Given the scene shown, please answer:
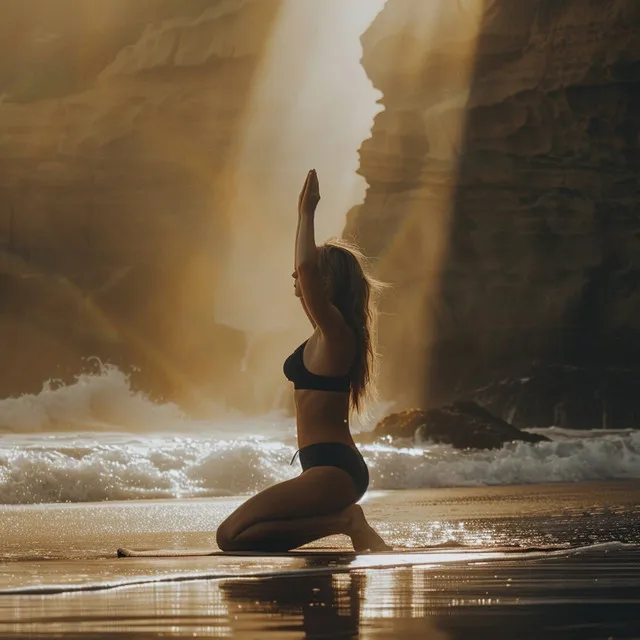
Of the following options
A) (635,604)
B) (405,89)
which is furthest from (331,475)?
(405,89)

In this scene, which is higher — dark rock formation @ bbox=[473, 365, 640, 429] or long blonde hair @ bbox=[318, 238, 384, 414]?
dark rock formation @ bbox=[473, 365, 640, 429]

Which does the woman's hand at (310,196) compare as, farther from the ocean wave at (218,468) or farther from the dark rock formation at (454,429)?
the dark rock formation at (454,429)

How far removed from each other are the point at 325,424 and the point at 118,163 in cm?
4842

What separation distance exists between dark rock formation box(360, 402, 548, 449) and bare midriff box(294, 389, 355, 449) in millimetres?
14573

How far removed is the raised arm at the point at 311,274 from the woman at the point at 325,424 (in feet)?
0.04

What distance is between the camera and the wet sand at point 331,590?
316 centimetres

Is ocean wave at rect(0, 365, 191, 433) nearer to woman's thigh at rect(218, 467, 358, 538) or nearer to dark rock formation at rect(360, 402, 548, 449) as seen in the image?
dark rock formation at rect(360, 402, 548, 449)

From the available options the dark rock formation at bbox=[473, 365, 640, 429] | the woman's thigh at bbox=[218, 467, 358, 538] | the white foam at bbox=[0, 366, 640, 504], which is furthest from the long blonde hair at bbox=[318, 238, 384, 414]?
the dark rock formation at bbox=[473, 365, 640, 429]

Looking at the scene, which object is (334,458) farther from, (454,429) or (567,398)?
(567,398)

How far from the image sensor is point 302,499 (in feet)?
18.3

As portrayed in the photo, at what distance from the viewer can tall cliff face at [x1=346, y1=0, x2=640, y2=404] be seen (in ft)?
127

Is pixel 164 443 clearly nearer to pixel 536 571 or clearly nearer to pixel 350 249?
pixel 350 249

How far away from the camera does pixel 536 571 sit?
457 cm

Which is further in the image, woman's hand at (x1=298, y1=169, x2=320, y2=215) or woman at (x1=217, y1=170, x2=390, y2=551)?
woman at (x1=217, y1=170, x2=390, y2=551)
